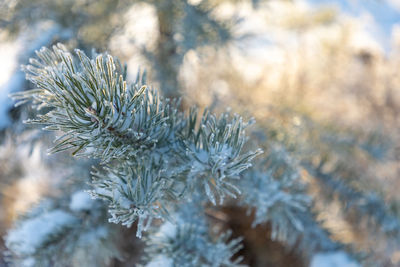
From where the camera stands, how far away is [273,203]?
1.18ft

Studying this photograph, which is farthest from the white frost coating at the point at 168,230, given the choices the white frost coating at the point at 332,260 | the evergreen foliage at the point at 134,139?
the white frost coating at the point at 332,260

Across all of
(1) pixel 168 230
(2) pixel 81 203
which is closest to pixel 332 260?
(1) pixel 168 230

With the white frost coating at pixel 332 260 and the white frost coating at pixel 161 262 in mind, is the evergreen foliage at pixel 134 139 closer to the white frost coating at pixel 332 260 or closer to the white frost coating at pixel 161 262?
the white frost coating at pixel 161 262

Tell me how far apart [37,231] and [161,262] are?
16 centimetres

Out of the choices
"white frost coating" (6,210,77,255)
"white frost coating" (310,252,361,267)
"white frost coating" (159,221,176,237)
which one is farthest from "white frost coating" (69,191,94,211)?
"white frost coating" (310,252,361,267)

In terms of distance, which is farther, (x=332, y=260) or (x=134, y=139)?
(x=332, y=260)

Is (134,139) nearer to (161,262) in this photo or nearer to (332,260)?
(161,262)

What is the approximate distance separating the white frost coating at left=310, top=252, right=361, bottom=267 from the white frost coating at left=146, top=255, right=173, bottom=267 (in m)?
0.24

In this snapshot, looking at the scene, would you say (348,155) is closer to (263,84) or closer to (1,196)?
(263,84)

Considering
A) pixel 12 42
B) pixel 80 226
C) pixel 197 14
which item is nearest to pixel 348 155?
pixel 197 14

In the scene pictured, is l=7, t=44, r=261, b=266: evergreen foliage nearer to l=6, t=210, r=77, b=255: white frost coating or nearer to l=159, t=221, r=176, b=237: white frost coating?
l=159, t=221, r=176, b=237: white frost coating

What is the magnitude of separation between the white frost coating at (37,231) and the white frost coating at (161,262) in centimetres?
13

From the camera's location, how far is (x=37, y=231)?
35 cm

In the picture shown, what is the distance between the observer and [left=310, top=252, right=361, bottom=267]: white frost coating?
16.2 inches
